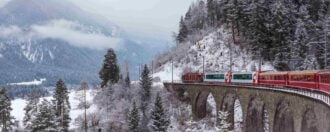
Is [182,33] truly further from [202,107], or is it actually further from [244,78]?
[244,78]

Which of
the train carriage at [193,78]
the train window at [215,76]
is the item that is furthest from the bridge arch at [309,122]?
the train carriage at [193,78]

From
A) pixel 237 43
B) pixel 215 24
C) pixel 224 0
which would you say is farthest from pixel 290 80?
pixel 215 24

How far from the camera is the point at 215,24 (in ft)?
461

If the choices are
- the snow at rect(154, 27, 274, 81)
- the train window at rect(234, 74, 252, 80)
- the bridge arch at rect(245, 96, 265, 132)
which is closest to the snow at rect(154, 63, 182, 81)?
the snow at rect(154, 27, 274, 81)

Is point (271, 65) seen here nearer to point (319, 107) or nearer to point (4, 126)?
point (4, 126)

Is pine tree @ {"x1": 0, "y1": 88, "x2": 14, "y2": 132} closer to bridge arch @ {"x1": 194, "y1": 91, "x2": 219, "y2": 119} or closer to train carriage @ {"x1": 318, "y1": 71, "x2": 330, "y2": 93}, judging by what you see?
bridge arch @ {"x1": 194, "y1": 91, "x2": 219, "y2": 119}

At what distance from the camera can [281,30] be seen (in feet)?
330

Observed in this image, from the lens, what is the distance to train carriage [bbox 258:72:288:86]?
6081cm

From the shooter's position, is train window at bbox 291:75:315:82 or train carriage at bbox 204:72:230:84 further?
train carriage at bbox 204:72:230:84

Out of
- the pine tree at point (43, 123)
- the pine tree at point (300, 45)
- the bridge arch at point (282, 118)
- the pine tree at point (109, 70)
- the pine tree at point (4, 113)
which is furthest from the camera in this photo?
the pine tree at point (109, 70)

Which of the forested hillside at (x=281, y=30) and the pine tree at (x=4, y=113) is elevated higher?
the forested hillside at (x=281, y=30)

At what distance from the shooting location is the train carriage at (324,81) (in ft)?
138

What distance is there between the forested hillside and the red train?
43.3 feet

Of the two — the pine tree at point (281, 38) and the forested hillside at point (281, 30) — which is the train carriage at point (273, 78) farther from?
the pine tree at point (281, 38)
